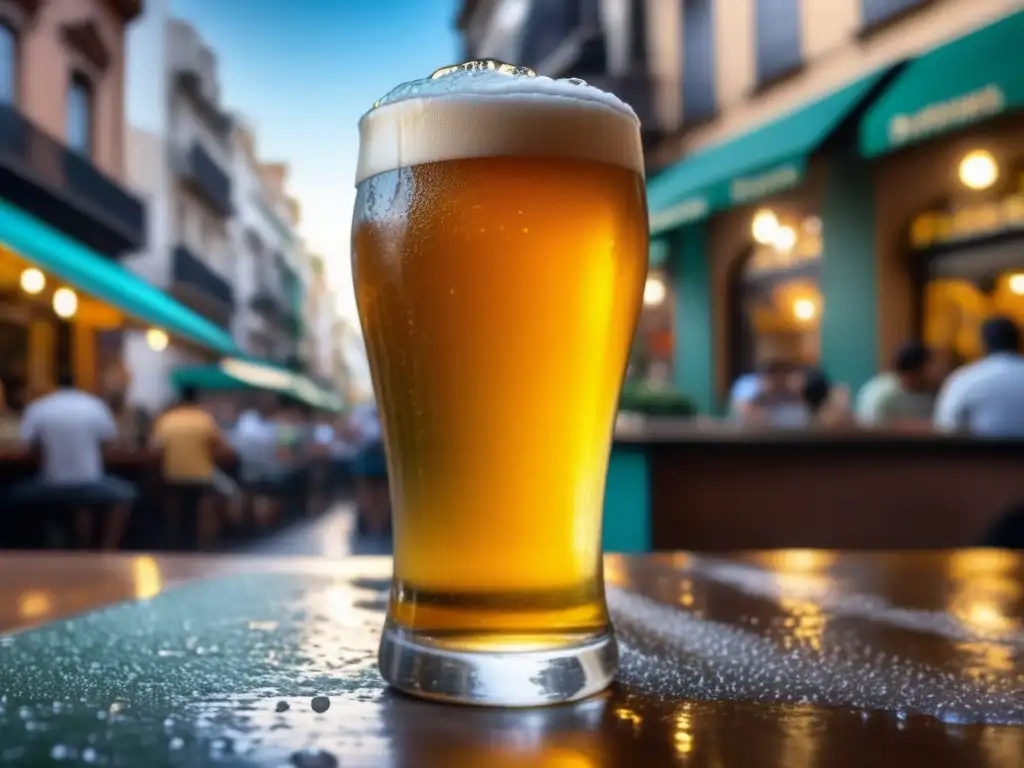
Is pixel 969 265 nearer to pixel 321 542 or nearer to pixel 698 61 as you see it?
pixel 698 61

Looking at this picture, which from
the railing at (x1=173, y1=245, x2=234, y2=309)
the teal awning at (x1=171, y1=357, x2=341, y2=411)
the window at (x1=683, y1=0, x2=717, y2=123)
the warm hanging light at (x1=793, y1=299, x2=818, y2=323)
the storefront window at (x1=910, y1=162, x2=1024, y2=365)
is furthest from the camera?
the railing at (x1=173, y1=245, x2=234, y2=309)

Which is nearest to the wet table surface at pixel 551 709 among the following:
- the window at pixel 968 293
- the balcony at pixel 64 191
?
the window at pixel 968 293

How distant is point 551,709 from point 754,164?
21.0 ft

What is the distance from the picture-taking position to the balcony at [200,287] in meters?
16.7

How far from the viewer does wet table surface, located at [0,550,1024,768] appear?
1.16 ft

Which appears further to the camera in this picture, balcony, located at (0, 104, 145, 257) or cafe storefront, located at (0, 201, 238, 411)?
balcony, located at (0, 104, 145, 257)

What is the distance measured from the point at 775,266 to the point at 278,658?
7.83 m

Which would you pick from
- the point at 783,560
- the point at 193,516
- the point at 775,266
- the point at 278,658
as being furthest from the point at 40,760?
the point at 775,266

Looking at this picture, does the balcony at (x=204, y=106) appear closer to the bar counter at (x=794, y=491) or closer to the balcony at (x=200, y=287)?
the balcony at (x=200, y=287)

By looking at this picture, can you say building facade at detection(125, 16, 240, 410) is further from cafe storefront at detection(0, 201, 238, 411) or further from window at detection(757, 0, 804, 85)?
window at detection(757, 0, 804, 85)

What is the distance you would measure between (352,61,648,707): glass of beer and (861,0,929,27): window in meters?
6.07

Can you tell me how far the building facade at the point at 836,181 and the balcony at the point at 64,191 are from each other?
602cm

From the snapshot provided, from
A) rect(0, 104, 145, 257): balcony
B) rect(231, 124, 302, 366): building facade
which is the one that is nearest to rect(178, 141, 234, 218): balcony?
rect(231, 124, 302, 366): building facade

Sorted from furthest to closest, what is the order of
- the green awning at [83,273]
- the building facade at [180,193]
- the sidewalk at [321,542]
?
the building facade at [180,193], the sidewalk at [321,542], the green awning at [83,273]
